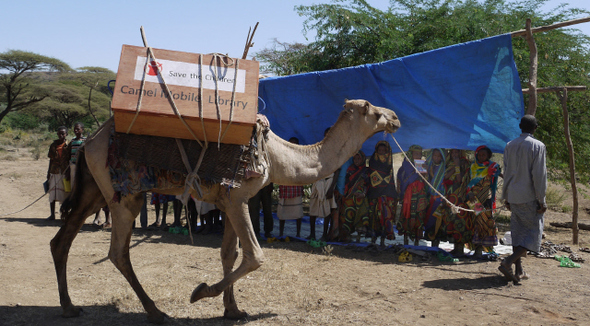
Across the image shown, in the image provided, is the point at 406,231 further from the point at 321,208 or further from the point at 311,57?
the point at 311,57

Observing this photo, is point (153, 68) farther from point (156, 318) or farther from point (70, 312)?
point (70, 312)

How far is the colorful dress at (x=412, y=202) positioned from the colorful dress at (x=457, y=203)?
0.93ft

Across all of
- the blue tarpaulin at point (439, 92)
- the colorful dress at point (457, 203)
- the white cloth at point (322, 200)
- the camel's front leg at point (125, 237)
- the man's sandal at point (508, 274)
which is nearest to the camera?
the camel's front leg at point (125, 237)

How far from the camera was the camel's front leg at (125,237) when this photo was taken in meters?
4.41

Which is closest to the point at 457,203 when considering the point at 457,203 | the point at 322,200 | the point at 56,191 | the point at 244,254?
the point at 457,203

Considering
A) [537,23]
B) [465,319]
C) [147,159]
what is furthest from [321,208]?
[537,23]

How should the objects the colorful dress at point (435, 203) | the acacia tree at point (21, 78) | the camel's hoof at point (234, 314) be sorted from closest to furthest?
the camel's hoof at point (234, 314), the colorful dress at point (435, 203), the acacia tree at point (21, 78)

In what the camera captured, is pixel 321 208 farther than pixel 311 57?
No

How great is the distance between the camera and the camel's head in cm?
492

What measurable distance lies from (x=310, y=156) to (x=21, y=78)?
102 feet

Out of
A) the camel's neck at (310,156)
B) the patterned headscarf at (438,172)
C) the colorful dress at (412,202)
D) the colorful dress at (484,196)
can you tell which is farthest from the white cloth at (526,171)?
the camel's neck at (310,156)

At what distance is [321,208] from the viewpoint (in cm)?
852

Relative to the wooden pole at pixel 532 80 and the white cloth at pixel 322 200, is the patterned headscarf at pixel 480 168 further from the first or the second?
the white cloth at pixel 322 200

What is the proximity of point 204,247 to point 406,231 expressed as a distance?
3414 millimetres
